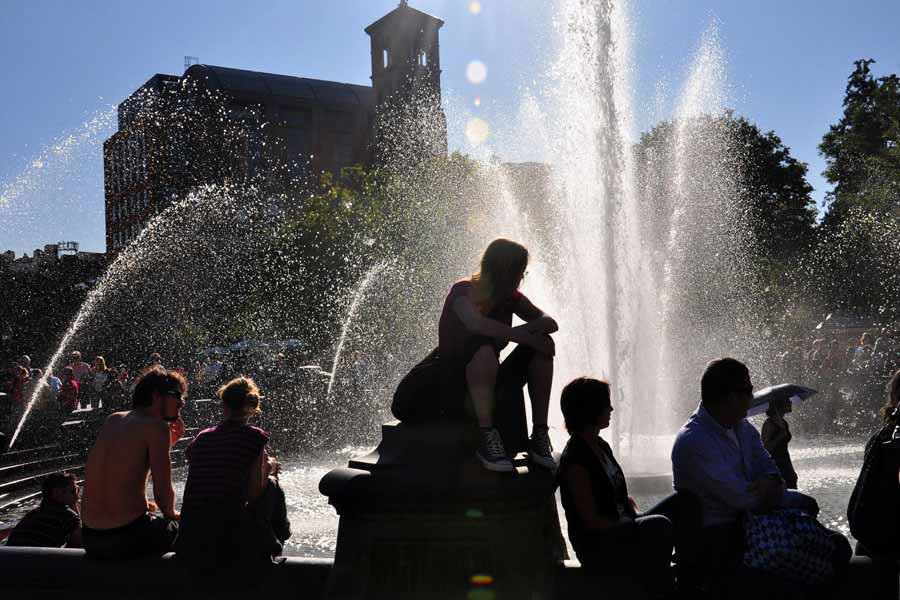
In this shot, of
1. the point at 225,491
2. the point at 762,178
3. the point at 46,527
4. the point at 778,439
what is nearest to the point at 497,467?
the point at 225,491

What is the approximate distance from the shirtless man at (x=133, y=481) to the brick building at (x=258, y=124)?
36.6 m

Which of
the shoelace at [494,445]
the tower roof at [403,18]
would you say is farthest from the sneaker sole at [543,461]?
the tower roof at [403,18]

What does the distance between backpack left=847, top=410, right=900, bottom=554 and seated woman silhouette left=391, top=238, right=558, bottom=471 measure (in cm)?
140

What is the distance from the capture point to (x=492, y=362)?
4.27 metres

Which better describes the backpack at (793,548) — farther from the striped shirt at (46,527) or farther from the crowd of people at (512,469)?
the striped shirt at (46,527)

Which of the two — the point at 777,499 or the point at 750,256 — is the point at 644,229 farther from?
the point at 750,256

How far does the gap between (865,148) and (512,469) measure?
40721 millimetres

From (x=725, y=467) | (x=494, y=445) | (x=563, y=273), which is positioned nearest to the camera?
(x=494, y=445)

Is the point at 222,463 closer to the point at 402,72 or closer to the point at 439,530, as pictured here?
the point at 439,530

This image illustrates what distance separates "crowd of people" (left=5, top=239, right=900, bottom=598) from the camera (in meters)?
4.12

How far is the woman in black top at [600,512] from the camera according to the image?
4113 millimetres

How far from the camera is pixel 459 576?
4.02m

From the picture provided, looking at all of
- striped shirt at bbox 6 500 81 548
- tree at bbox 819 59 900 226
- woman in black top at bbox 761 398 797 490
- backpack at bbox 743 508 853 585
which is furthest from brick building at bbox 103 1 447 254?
backpack at bbox 743 508 853 585

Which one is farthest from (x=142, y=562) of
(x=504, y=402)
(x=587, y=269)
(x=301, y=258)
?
(x=301, y=258)
